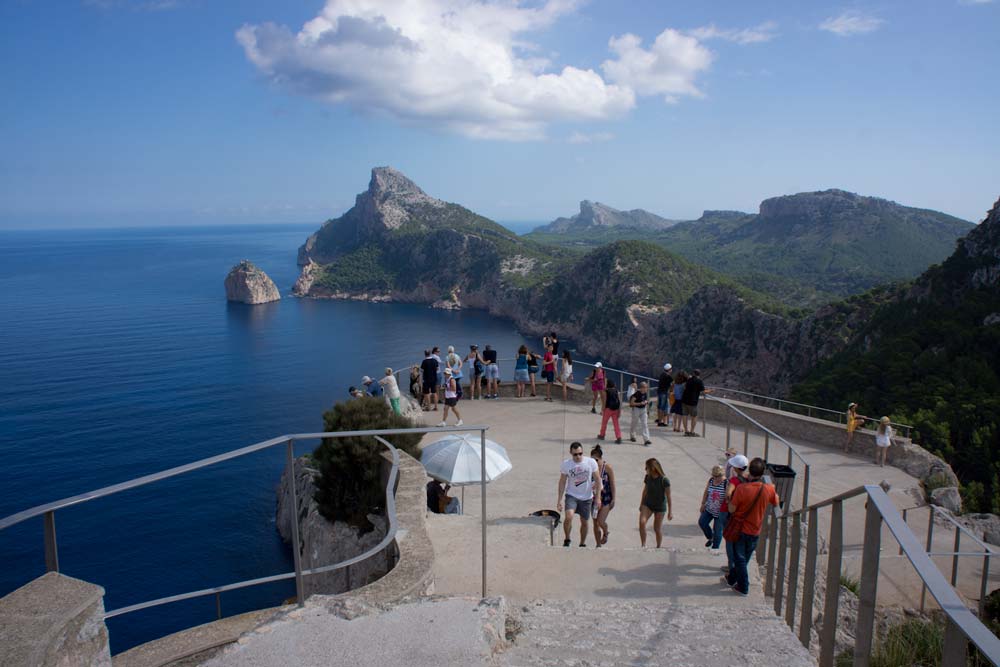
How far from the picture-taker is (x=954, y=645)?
1836 mm

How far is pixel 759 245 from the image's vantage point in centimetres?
15238

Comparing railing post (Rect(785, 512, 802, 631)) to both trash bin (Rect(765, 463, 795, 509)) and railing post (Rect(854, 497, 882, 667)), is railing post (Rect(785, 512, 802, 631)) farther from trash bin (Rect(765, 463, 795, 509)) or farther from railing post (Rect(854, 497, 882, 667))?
trash bin (Rect(765, 463, 795, 509))

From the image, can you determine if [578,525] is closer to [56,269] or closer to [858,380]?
[858,380]

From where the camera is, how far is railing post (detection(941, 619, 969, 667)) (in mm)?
1824

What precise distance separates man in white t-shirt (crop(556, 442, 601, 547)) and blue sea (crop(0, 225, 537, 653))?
74.1 feet

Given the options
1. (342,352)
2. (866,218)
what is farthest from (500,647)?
(866,218)

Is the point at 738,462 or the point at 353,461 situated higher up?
the point at 738,462

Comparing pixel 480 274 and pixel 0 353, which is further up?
pixel 480 274

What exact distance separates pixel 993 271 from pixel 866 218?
Answer: 10805cm

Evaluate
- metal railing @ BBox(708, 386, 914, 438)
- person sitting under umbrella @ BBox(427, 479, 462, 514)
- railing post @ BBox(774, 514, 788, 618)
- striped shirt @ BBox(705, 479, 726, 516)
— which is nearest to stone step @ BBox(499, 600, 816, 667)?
railing post @ BBox(774, 514, 788, 618)

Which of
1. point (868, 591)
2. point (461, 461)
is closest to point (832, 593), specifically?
point (868, 591)

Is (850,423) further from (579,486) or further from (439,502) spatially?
(439,502)

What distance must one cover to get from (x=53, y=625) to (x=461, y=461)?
6596 millimetres

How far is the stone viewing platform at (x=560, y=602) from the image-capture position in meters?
3.62
